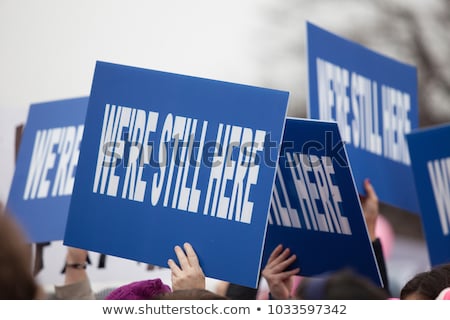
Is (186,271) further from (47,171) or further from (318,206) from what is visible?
(47,171)

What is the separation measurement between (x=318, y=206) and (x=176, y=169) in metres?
0.54

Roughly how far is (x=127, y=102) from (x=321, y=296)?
1415mm

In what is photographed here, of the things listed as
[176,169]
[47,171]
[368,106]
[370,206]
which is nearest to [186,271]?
[176,169]

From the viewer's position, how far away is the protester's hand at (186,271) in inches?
112

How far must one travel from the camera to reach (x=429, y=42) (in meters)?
11.9

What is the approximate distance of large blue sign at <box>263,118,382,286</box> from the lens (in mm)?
3121

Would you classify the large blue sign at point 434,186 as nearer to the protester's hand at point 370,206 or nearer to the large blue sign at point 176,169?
the protester's hand at point 370,206

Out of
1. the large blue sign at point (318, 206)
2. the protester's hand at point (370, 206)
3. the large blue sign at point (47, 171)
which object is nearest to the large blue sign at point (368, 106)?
the protester's hand at point (370, 206)

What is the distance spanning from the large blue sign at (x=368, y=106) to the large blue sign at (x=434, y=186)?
231 mm

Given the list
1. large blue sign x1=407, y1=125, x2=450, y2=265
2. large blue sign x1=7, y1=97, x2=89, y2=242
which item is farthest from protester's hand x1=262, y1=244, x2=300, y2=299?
large blue sign x1=7, y1=97, x2=89, y2=242

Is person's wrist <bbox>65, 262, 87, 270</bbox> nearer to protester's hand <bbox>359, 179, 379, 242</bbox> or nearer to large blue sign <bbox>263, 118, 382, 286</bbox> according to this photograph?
large blue sign <bbox>263, 118, 382, 286</bbox>

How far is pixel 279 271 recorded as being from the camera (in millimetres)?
3396

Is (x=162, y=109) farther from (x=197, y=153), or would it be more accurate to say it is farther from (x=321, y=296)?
(x=321, y=296)

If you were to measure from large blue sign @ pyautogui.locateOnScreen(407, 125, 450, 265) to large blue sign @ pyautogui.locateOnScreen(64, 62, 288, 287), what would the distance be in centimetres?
133
